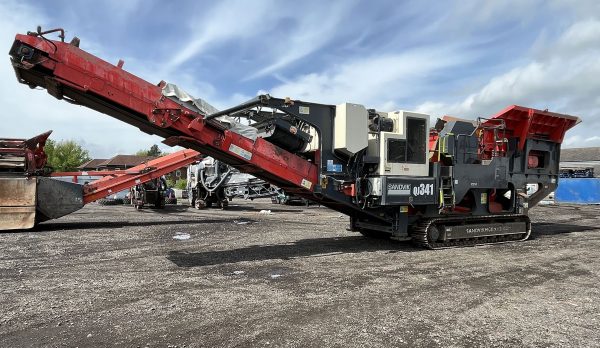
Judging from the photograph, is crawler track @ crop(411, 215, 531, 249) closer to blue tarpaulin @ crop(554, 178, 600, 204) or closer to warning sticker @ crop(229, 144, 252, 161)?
warning sticker @ crop(229, 144, 252, 161)

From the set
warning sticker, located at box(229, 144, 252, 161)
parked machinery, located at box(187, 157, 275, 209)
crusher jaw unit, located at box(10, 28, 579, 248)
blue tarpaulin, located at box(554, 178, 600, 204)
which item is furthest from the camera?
blue tarpaulin, located at box(554, 178, 600, 204)

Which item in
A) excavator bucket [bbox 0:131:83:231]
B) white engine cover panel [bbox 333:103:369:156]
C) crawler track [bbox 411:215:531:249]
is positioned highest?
white engine cover panel [bbox 333:103:369:156]

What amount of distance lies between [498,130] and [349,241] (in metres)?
4.52

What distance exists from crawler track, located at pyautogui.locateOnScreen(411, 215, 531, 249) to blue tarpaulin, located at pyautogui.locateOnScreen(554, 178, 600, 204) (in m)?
19.5

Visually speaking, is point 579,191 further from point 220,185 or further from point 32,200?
point 32,200

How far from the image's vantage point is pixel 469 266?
7.76 m

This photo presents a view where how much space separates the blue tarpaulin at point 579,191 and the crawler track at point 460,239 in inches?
766

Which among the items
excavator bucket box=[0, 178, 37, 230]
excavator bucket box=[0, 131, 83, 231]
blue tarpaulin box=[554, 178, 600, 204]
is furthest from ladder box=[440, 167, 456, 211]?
blue tarpaulin box=[554, 178, 600, 204]

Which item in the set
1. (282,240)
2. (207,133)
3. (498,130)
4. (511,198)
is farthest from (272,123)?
(511,198)

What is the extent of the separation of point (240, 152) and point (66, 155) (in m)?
79.6

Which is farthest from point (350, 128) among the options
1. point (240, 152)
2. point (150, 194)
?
point (150, 194)

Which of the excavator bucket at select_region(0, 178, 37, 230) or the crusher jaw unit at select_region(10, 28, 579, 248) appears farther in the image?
the excavator bucket at select_region(0, 178, 37, 230)

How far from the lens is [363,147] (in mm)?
8648

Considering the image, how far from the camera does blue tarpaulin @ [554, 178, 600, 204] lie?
1087 inches
